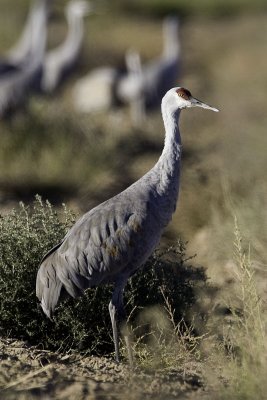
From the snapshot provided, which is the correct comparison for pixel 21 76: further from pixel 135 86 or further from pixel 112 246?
pixel 112 246

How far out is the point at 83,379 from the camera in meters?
5.13

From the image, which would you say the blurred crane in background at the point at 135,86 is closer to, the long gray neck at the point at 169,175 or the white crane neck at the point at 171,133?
the white crane neck at the point at 171,133

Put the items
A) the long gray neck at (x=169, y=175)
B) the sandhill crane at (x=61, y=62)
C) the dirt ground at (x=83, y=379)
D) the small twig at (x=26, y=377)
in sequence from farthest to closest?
1. the sandhill crane at (x=61, y=62)
2. the long gray neck at (x=169, y=175)
3. the small twig at (x=26, y=377)
4. the dirt ground at (x=83, y=379)

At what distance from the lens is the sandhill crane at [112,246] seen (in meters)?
5.64

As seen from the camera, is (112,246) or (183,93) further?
(183,93)

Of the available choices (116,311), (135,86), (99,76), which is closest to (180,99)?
(116,311)

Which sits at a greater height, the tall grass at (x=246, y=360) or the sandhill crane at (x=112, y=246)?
the sandhill crane at (x=112, y=246)

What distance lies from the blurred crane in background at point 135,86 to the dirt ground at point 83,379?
959 cm

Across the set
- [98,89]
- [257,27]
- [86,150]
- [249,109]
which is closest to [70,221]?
[86,150]

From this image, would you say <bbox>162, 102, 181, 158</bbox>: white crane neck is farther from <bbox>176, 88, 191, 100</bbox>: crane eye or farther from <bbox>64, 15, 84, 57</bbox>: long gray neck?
<bbox>64, 15, 84, 57</bbox>: long gray neck

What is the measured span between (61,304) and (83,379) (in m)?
0.90

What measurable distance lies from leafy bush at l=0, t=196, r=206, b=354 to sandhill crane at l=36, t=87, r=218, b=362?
29cm

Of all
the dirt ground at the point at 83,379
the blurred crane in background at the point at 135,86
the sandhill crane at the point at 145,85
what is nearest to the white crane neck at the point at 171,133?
the dirt ground at the point at 83,379

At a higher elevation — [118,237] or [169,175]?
[169,175]
